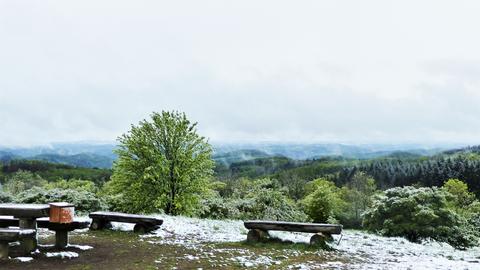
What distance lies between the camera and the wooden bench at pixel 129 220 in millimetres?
16391

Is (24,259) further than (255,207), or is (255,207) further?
(255,207)

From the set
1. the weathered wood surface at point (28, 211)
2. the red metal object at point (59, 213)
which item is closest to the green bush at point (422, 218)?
the red metal object at point (59, 213)

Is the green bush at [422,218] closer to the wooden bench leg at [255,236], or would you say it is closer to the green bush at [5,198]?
the wooden bench leg at [255,236]

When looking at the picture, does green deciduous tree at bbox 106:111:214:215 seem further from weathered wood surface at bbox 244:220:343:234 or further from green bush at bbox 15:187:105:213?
weathered wood surface at bbox 244:220:343:234

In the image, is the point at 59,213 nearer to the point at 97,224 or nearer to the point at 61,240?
the point at 61,240

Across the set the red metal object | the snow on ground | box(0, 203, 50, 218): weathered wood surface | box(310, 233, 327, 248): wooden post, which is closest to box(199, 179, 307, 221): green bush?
the snow on ground

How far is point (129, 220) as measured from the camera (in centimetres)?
1639

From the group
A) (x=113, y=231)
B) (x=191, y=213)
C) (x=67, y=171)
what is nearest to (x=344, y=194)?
(x=191, y=213)

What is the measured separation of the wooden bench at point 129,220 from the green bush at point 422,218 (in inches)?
489

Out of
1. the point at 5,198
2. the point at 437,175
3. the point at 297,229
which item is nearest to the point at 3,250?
the point at 297,229

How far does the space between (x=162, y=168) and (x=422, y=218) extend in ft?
50.0

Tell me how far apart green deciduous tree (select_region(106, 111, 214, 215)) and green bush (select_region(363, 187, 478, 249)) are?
1176cm

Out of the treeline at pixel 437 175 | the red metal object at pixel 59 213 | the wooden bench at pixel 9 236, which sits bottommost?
the treeline at pixel 437 175

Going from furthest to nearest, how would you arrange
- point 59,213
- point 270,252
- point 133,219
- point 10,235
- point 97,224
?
1. point 97,224
2. point 133,219
3. point 270,252
4. point 59,213
5. point 10,235
